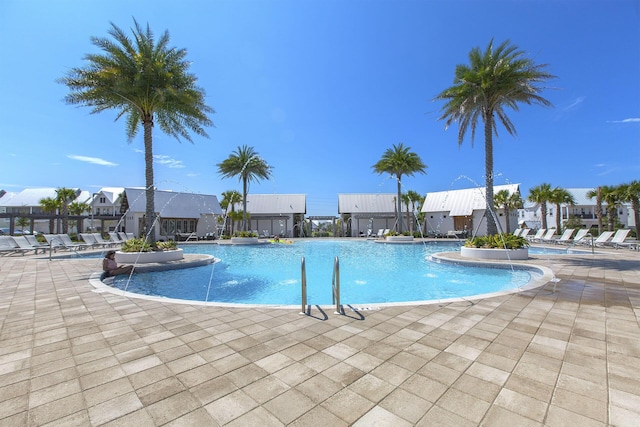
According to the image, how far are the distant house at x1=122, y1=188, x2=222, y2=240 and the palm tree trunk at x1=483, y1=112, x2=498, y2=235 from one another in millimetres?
27489

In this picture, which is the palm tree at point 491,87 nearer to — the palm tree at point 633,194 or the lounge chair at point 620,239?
the lounge chair at point 620,239

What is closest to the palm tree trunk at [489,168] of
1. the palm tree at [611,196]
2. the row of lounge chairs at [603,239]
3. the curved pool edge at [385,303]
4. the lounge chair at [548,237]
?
the curved pool edge at [385,303]

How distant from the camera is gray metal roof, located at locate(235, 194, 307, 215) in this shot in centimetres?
3959

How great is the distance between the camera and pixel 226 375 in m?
2.91

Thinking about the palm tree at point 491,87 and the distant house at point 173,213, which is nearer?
the palm tree at point 491,87

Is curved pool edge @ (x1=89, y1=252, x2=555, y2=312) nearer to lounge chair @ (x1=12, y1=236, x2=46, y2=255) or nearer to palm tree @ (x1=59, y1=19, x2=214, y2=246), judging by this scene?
palm tree @ (x1=59, y1=19, x2=214, y2=246)

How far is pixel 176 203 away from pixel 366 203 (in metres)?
24.5

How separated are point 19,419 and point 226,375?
1574mm

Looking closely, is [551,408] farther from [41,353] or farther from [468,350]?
[41,353]

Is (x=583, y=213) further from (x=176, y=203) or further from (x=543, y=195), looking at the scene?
(x=176, y=203)

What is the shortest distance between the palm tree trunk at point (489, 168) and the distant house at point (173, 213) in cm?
2749

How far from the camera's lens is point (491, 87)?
44.9 ft

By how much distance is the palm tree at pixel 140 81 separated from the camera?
12320mm

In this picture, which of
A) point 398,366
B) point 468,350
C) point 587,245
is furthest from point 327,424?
point 587,245
